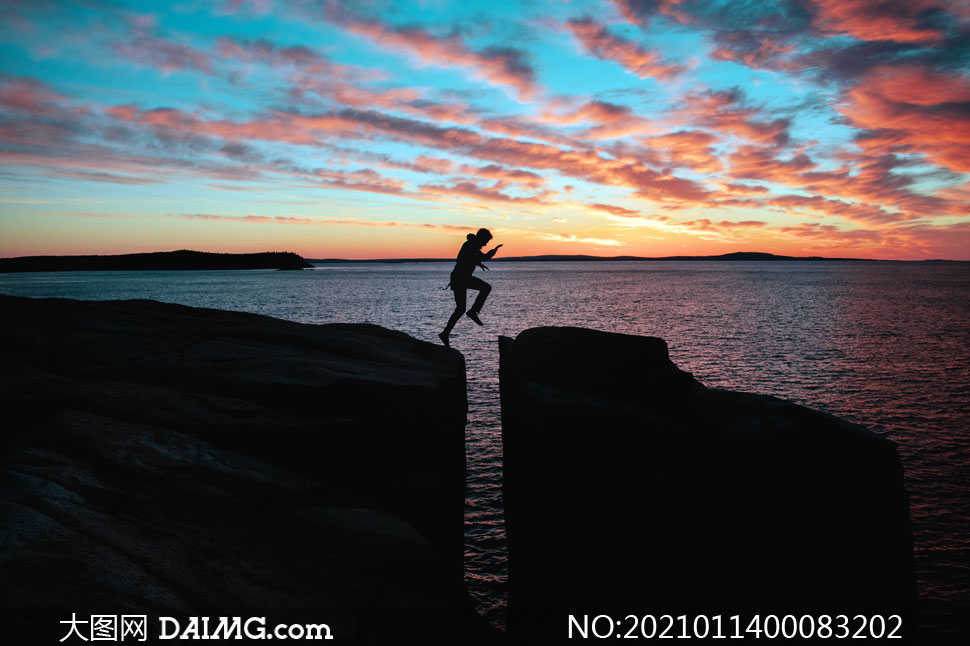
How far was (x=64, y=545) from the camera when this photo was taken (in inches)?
167

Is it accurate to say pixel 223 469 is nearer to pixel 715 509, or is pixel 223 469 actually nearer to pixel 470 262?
pixel 715 509

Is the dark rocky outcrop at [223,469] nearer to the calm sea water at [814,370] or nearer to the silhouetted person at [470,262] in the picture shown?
the silhouetted person at [470,262]

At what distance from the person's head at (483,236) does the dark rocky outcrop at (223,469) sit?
11.4 ft

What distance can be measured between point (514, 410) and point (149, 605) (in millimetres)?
7554

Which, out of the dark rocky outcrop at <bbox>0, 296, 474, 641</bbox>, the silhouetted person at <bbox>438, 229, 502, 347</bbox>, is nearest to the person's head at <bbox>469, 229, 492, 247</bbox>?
the silhouetted person at <bbox>438, 229, 502, 347</bbox>

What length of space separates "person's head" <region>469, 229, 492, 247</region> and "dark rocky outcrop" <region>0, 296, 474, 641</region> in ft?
11.4

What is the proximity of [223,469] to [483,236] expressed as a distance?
8.71 metres

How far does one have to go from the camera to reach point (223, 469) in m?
6.65

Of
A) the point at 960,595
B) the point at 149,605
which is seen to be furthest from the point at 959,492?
the point at 149,605

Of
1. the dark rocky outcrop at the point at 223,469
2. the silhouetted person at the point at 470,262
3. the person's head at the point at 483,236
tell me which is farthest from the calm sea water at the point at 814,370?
the person's head at the point at 483,236

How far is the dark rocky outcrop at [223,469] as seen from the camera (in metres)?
4.47

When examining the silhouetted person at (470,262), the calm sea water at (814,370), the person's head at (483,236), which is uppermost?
the person's head at (483,236)

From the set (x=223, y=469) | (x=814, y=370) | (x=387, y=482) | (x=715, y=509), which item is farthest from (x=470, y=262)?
(x=814, y=370)

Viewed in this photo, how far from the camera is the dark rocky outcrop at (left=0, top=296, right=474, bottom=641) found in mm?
4469
